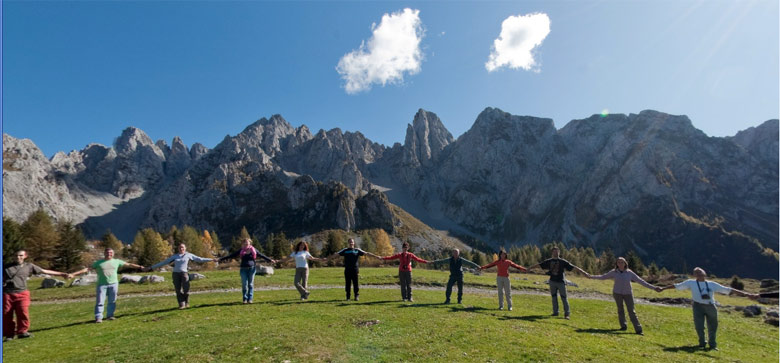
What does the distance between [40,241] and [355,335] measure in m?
87.5

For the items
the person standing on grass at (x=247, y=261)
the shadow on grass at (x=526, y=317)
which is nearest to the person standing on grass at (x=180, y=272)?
the person standing on grass at (x=247, y=261)

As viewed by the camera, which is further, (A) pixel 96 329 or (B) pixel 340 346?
(A) pixel 96 329

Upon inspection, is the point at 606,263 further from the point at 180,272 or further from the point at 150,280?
the point at 180,272

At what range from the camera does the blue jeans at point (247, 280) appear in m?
24.6

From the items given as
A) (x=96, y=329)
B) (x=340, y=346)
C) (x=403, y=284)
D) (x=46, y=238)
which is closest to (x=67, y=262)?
(x=46, y=238)

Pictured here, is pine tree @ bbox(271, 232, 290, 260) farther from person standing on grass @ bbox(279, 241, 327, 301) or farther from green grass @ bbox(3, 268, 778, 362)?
person standing on grass @ bbox(279, 241, 327, 301)

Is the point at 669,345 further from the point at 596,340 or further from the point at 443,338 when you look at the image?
the point at 443,338

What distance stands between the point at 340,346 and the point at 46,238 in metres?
88.4

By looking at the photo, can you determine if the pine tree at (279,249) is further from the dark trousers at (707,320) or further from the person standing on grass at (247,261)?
the dark trousers at (707,320)

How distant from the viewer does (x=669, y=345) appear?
62.4 feet

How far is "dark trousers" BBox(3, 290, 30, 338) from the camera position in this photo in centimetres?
1805

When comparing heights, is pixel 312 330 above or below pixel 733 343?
above

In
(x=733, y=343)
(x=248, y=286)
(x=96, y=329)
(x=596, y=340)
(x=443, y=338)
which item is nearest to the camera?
(x=443, y=338)

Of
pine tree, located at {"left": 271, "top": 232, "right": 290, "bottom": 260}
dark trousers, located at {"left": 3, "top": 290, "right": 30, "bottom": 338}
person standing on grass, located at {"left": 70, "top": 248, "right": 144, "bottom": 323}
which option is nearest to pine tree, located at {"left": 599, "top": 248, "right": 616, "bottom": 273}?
pine tree, located at {"left": 271, "top": 232, "right": 290, "bottom": 260}
